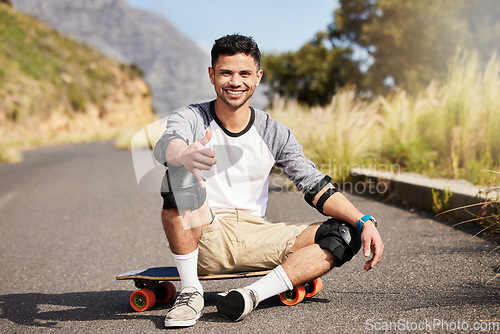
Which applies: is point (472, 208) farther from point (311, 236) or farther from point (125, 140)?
point (125, 140)

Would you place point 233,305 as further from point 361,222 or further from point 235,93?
point 235,93

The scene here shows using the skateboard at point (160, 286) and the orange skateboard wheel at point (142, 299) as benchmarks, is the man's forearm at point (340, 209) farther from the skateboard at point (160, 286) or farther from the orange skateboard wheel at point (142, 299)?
the orange skateboard wheel at point (142, 299)

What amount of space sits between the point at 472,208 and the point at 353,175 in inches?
98.0

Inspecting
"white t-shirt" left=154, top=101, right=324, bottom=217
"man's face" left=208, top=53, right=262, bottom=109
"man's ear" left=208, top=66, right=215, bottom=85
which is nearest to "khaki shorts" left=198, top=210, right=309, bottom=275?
"white t-shirt" left=154, top=101, right=324, bottom=217

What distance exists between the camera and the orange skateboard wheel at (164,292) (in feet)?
9.18

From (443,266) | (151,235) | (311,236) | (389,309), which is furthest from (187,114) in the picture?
(151,235)

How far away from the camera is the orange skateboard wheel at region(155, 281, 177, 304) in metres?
2.80

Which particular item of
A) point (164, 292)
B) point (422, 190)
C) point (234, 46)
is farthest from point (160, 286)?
point (422, 190)

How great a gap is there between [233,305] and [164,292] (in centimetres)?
64

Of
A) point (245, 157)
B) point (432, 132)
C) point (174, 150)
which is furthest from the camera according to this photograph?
point (432, 132)

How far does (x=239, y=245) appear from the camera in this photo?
8.63ft

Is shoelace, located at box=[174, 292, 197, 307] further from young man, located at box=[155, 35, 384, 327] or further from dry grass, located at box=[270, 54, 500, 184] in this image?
dry grass, located at box=[270, 54, 500, 184]

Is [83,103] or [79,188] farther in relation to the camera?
[83,103]

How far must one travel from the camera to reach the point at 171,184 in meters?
2.31
